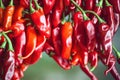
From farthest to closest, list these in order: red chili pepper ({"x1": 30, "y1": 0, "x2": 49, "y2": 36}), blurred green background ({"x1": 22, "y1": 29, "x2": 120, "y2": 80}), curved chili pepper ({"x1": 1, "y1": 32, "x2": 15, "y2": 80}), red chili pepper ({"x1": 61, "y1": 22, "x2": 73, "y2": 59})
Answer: blurred green background ({"x1": 22, "y1": 29, "x2": 120, "y2": 80}) → red chili pepper ({"x1": 61, "y1": 22, "x2": 73, "y2": 59}) → red chili pepper ({"x1": 30, "y1": 0, "x2": 49, "y2": 36}) → curved chili pepper ({"x1": 1, "y1": 32, "x2": 15, "y2": 80})

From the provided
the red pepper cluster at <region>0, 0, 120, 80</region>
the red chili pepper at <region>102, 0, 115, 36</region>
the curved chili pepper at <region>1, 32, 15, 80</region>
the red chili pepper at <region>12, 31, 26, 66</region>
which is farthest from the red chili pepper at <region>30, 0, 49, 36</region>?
the red chili pepper at <region>102, 0, 115, 36</region>

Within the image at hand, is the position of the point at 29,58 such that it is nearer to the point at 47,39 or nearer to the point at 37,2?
the point at 47,39

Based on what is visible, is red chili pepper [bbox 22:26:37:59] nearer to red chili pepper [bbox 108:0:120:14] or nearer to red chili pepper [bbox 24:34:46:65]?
red chili pepper [bbox 24:34:46:65]

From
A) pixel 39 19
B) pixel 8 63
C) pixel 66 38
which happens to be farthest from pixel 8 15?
pixel 66 38

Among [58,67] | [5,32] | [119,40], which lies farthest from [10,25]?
[119,40]

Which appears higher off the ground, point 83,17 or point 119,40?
point 83,17

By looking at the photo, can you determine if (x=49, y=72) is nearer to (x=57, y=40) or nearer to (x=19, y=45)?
(x=57, y=40)
